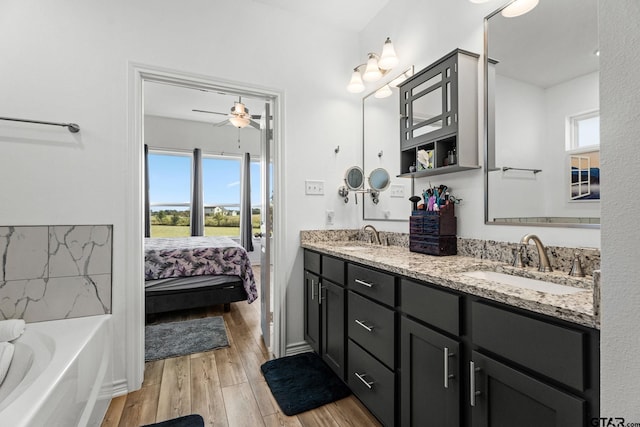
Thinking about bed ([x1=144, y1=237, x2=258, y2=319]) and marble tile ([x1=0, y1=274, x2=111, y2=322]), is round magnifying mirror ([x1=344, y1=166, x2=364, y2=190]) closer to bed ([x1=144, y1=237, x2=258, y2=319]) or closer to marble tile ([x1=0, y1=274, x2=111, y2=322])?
bed ([x1=144, y1=237, x2=258, y2=319])

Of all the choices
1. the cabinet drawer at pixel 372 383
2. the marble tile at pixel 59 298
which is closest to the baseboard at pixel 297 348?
the cabinet drawer at pixel 372 383

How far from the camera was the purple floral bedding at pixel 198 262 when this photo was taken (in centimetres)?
304

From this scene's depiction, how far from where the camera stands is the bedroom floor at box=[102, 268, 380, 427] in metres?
1.62

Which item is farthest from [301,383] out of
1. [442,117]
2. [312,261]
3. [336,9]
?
[336,9]

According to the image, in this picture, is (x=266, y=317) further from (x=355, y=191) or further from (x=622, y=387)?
(x=622, y=387)

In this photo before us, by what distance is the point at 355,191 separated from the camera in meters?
2.50

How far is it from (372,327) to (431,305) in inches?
17.6

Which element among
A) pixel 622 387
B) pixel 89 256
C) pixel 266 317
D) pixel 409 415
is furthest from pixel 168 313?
pixel 622 387

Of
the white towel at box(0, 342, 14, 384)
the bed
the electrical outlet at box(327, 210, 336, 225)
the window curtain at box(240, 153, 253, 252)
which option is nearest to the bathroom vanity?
the electrical outlet at box(327, 210, 336, 225)

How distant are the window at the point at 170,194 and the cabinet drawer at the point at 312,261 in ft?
13.4

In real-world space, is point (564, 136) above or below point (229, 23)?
below

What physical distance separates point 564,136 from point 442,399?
1.19m

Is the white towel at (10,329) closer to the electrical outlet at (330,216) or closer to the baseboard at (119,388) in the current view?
the baseboard at (119,388)

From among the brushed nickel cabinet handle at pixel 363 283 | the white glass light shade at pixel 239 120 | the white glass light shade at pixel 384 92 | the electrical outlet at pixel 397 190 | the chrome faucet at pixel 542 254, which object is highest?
the white glass light shade at pixel 239 120
